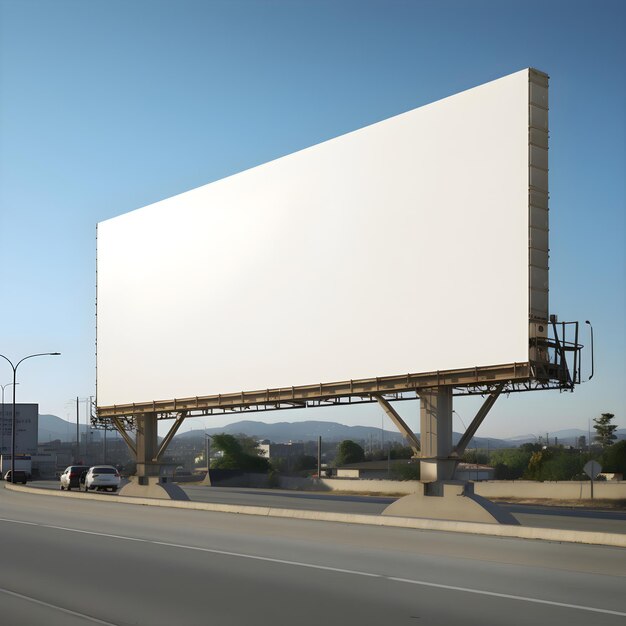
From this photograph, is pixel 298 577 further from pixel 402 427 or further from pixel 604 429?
pixel 604 429

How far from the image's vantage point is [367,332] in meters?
31.6

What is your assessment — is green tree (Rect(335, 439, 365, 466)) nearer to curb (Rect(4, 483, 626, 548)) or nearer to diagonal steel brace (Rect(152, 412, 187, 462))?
diagonal steel brace (Rect(152, 412, 187, 462))

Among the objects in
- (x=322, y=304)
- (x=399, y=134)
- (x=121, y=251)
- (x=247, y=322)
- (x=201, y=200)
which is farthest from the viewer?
(x=121, y=251)

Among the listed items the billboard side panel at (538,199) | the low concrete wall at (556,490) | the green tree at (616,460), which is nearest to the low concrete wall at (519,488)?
the low concrete wall at (556,490)

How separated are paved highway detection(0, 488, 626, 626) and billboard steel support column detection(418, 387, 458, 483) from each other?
5.71 m

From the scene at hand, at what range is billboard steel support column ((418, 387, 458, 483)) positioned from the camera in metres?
29.6

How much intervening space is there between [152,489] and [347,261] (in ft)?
56.0

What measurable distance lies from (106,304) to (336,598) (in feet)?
112

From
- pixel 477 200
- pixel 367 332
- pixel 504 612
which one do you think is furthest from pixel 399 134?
pixel 504 612

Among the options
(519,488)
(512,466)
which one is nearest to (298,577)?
(519,488)

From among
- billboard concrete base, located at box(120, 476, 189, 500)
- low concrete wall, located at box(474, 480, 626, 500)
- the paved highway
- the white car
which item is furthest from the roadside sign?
the white car

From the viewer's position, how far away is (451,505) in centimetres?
2881

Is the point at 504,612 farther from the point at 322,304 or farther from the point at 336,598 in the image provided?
the point at 322,304

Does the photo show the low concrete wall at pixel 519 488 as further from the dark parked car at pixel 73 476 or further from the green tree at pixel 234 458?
the green tree at pixel 234 458
